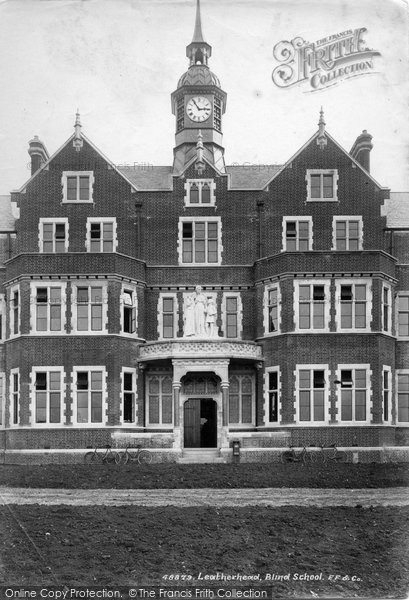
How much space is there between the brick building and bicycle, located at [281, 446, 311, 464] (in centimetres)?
58

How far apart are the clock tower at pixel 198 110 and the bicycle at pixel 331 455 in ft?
49.6

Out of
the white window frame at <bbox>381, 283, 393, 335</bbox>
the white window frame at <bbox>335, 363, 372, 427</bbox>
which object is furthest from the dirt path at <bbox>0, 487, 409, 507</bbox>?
the white window frame at <bbox>381, 283, 393, 335</bbox>

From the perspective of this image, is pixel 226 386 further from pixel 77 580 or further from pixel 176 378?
pixel 77 580

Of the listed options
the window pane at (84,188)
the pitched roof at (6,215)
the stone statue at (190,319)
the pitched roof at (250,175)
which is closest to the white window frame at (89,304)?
the stone statue at (190,319)

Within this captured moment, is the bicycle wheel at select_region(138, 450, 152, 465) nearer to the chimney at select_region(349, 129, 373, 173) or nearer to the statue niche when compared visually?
the statue niche

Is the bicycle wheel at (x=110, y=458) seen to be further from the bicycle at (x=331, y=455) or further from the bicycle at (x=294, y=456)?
the bicycle at (x=331, y=455)

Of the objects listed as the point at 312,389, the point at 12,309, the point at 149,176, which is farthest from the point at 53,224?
the point at 312,389

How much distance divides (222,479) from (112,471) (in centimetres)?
371

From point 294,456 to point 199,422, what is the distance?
5564 millimetres

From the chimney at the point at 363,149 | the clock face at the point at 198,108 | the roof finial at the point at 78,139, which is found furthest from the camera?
the clock face at the point at 198,108

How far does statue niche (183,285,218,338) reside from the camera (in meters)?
30.9

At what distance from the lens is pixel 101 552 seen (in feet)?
54.3

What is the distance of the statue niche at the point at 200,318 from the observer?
101 feet

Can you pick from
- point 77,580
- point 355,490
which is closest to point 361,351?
point 355,490
